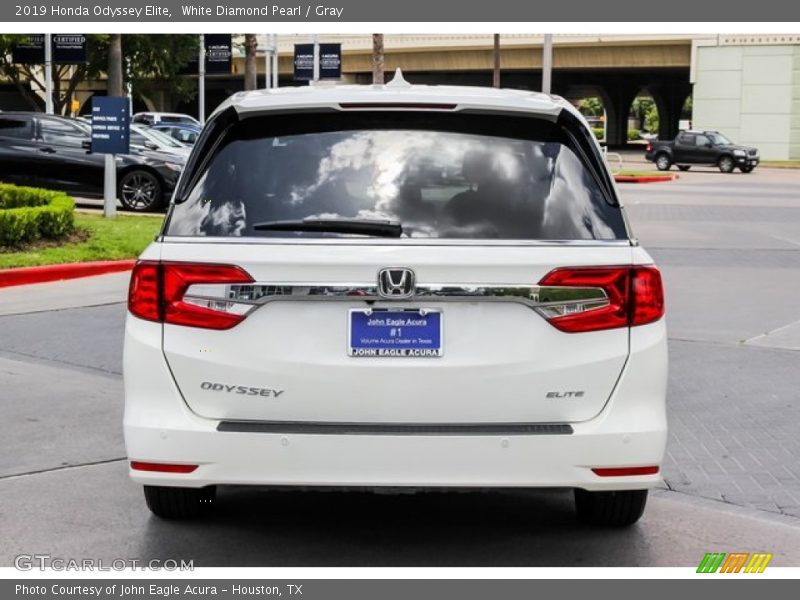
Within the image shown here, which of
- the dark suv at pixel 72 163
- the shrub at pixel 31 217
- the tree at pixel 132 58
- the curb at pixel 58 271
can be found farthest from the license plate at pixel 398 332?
the tree at pixel 132 58

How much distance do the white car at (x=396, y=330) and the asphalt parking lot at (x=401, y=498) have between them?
0.66m

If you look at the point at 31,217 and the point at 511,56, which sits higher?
the point at 511,56

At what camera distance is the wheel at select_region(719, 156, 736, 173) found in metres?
53.9

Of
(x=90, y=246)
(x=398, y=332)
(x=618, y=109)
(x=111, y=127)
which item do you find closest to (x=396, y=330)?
(x=398, y=332)

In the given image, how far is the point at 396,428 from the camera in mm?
4754

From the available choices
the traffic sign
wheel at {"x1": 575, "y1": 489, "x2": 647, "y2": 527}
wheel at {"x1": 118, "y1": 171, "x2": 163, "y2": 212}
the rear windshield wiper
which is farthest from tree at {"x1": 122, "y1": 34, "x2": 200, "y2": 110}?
the rear windshield wiper

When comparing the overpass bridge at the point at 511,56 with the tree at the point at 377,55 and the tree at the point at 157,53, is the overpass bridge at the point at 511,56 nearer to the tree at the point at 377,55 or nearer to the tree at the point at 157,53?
the tree at the point at 157,53

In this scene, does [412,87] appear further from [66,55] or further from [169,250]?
[66,55]

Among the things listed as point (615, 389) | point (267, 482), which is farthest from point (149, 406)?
point (615, 389)

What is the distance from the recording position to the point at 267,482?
4805 millimetres

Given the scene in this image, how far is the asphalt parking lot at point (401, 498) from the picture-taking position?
546 cm

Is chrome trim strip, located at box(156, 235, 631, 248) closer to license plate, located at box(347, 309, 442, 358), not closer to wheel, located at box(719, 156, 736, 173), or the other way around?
license plate, located at box(347, 309, 442, 358)

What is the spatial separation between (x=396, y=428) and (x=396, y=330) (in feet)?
1.13

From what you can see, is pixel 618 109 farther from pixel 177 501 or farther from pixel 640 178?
pixel 177 501
